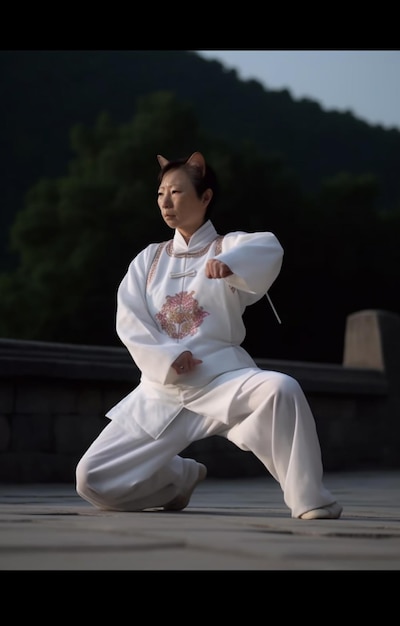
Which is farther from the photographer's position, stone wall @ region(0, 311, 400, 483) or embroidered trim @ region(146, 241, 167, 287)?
stone wall @ region(0, 311, 400, 483)

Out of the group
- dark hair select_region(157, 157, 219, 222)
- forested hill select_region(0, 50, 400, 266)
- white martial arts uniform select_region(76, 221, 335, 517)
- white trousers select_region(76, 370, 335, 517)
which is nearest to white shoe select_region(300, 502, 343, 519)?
white trousers select_region(76, 370, 335, 517)

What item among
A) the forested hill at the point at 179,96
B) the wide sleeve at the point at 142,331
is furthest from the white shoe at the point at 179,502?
the forested hill at the point at 179,96

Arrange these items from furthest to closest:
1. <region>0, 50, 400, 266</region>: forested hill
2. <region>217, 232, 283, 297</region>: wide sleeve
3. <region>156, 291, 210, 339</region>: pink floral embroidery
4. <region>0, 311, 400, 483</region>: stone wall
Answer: <region>0, 50, 400, 266</region>: forested hill
<region>0, 311, 400, 483</region>: stone wall
<region>156, 291, 210, 339</region>: pink floral embroidery
<region>217, 232, 283, 297</region>: wide sleeve

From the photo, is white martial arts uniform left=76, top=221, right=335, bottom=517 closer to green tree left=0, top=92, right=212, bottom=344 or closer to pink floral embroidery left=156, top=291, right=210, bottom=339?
pink floral embroidery left=156, top=291, right=210, bottom=339

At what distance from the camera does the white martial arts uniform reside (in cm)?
487

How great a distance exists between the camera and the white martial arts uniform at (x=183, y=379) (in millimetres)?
4871

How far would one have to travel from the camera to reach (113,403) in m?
8.77

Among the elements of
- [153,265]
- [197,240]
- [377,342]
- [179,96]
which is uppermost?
[179,96]

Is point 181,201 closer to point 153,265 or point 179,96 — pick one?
point 153,265

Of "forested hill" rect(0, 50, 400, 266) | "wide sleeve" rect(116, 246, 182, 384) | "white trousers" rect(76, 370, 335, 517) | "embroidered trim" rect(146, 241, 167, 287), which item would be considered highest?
"forested hill" rect(0, 50, 400, 266)

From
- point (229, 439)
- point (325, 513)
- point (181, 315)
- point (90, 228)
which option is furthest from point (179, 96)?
point (325, 513)

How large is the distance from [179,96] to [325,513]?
3980 centimetres

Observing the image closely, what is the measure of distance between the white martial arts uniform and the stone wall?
9.19 feet
